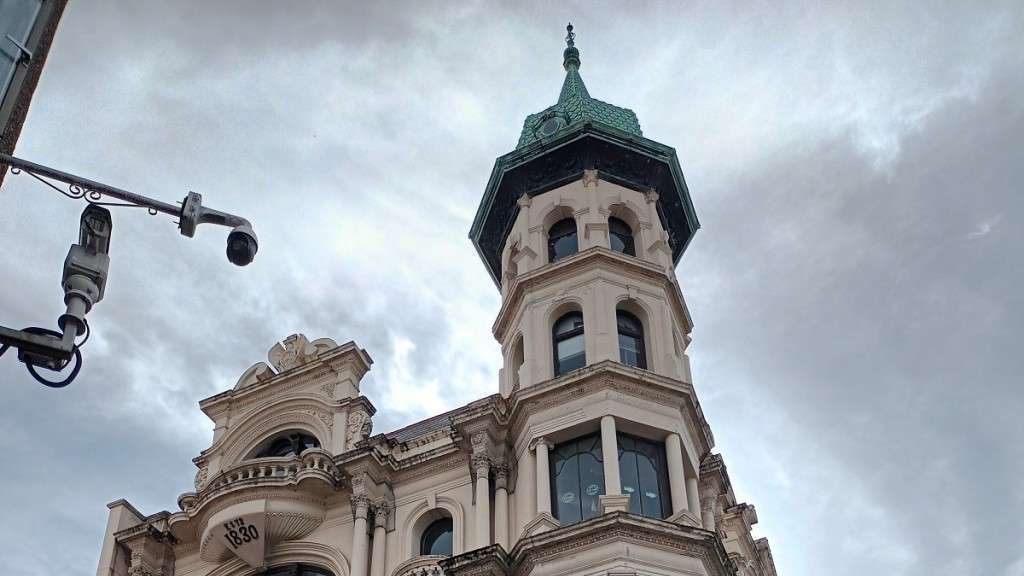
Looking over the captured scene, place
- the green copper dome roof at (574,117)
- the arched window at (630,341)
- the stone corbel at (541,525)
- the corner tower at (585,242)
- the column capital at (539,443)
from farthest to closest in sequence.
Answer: the green copper dome roof at (574,117)
the corner tower at (585,242)
the arched window at (630,341)
the column capital at (539,443)
the stone corbel at (541,525)

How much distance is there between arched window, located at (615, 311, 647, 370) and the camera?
105 ft

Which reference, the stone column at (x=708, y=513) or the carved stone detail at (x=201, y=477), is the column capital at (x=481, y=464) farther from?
the carved stone detail at (x=201, y=477)

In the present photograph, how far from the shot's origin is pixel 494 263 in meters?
40.1

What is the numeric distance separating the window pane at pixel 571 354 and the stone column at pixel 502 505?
3.54 meters

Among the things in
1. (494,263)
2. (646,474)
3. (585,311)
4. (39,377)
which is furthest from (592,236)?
(39,377)

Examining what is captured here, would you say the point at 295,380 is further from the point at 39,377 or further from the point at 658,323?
the point at 39,377

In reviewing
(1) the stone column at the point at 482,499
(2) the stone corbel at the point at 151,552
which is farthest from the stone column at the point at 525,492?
(2) the stone corbel at the point at 151,552

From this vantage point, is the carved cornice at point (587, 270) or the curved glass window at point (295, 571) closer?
the curved glass window at point (295, 571)

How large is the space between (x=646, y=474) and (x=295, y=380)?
11.2 meters

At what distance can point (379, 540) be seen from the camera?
29.3 metres

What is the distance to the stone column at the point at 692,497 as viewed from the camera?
28219 mm

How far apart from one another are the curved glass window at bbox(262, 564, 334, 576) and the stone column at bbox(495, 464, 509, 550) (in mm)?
4843

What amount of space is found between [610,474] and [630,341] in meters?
5.87

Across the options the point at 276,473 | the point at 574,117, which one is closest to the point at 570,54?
the point at 574,117
